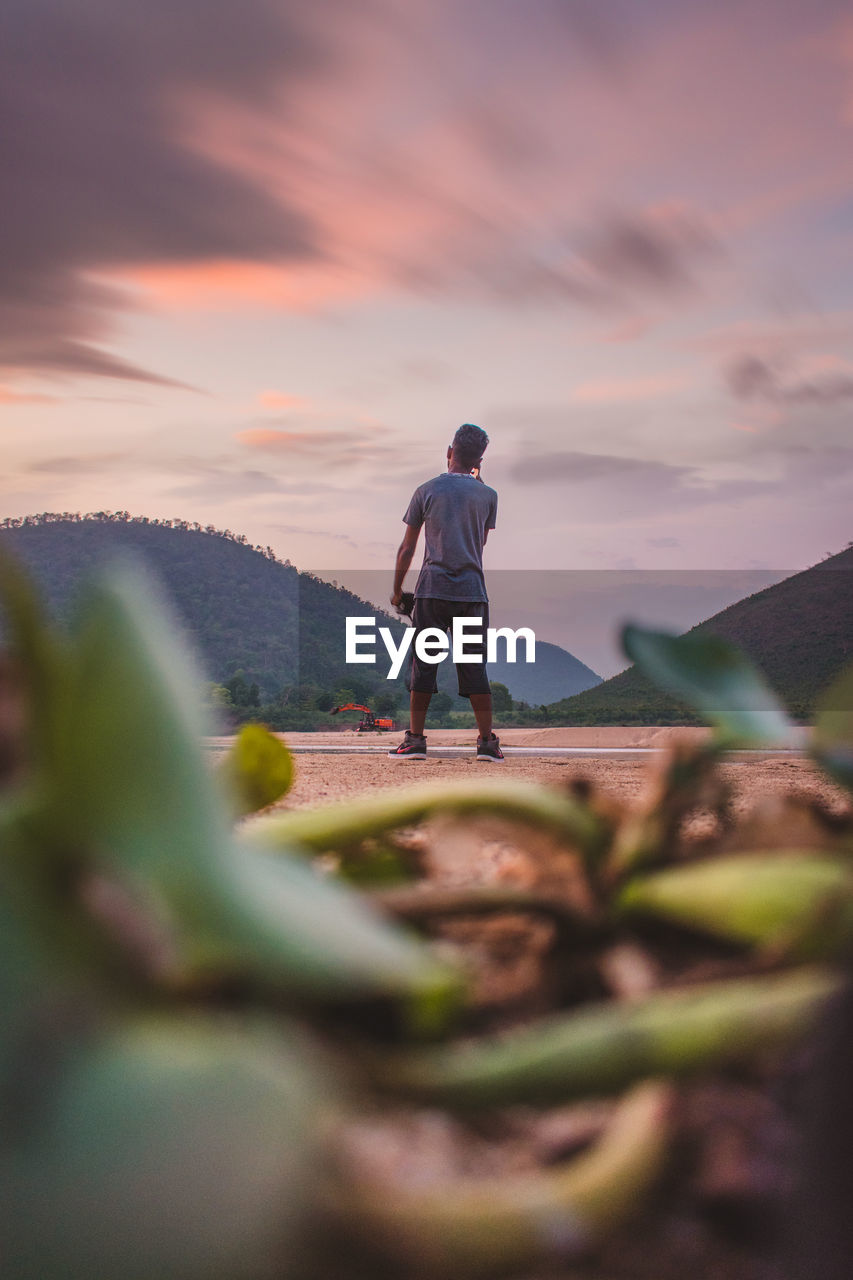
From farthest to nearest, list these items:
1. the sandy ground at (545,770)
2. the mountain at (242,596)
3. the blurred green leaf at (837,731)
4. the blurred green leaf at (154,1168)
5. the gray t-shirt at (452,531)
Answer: the mountain at (242,596) → the gray t-shirt at (452,531) → the sandy ground at (545,770) → the blurred green leaf at (837,731) → the blurred green leaf at (154,1168)

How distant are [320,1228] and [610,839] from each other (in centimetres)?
16

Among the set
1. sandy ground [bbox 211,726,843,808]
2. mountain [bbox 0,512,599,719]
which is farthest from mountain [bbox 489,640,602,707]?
sandy ground [bbox 211,726,843,808]

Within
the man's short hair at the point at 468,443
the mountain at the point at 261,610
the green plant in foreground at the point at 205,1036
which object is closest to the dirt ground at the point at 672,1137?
the green plant in foreground at the point at 205,1036

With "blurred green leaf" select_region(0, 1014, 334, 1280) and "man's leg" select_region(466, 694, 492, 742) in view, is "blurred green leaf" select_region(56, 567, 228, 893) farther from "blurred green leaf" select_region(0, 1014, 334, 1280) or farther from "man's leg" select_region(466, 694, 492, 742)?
"man's leg" select_region(466, 694, 492, 742)

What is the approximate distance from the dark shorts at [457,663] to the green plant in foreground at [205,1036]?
5537mm

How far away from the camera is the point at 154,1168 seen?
14 cm

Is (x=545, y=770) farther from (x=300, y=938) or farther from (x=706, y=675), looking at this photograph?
(x=300, y=938)

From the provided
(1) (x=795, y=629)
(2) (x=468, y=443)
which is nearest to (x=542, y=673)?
(1) (x=795, y=629)

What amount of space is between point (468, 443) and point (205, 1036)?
248 inches

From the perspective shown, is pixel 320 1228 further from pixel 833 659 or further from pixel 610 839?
pixel 833 659

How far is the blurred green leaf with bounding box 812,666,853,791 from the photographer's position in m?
0.25

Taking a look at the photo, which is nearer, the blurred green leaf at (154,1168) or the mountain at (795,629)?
the blurred green leaf at (154,1168)

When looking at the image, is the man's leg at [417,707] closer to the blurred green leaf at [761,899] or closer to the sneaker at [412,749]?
the sneaker at [412,749]

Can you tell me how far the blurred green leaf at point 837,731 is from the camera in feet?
0.83
